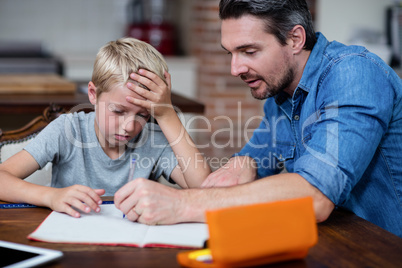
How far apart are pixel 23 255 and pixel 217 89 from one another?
3.33m

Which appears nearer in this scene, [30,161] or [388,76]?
[388,76]

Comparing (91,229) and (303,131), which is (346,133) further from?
(91,229)

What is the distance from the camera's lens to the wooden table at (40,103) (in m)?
2.17

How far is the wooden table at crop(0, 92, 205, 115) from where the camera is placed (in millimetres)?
2166

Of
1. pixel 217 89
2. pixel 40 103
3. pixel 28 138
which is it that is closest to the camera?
pixel 28 138

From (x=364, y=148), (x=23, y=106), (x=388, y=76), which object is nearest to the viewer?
(x=364, y=148)

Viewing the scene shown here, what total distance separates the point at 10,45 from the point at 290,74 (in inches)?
137

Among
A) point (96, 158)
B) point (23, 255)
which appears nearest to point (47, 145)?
point (96, 158)

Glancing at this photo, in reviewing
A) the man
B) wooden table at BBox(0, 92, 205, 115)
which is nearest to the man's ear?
the man

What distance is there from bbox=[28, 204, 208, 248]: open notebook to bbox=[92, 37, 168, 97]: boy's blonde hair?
1.54 feet

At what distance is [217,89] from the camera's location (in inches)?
161

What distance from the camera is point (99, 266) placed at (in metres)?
0.83

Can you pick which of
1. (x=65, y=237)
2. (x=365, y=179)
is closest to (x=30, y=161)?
(x=65, y=237)

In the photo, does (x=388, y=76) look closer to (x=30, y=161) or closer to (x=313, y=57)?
(x=313, y=57)
